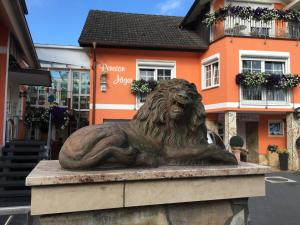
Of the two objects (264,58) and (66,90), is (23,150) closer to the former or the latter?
(264,58)

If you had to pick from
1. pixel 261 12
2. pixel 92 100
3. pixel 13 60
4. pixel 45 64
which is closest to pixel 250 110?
pixel 261 12

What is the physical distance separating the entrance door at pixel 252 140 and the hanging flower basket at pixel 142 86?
18.6 ft

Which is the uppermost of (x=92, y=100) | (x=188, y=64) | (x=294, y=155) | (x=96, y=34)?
(x=96, y=34)

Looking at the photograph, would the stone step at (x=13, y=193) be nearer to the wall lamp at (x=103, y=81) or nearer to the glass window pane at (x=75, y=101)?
the wall lamp at (x=103, y=81)

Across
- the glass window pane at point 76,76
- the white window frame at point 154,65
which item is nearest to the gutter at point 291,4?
the white window frame at point 154,65

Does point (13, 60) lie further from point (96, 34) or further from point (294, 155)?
point (294, 155)

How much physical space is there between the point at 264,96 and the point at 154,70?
5467 mm

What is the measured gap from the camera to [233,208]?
2938 mm

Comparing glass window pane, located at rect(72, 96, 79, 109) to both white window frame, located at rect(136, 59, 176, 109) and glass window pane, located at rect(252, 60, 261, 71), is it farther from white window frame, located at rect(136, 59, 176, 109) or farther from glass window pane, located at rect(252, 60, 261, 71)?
A: glass window pane, located at rect(252, 60, 261, 71)

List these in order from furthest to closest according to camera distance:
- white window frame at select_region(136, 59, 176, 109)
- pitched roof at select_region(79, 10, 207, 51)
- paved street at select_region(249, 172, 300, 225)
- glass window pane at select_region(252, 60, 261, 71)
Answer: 1. white window frame at select_region(136, 59, 176, 109)
2. pitched roof at select_region(79, 10, 207, 51)
3. glass window pane at select_region(252, 60, 261, 71)
4. paved street at select_region(249, 172, 300, 225)

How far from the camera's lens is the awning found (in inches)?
434

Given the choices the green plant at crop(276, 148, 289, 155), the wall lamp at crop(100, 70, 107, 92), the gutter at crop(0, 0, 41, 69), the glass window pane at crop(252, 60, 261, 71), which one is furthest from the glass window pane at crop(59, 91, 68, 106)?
the green plant at crop(276, 148, 289, 155)

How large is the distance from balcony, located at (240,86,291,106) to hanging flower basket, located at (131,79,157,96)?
4.23 meters

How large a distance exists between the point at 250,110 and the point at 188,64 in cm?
409
